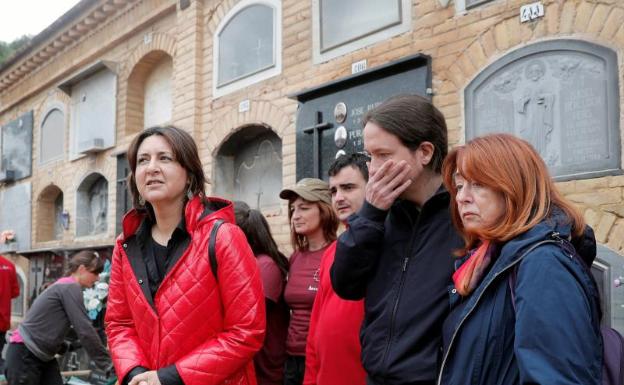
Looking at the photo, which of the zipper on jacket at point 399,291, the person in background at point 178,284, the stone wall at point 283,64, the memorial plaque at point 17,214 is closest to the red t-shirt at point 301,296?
the person in background at point 178,284

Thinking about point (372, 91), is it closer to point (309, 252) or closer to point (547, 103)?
point (547, 103)

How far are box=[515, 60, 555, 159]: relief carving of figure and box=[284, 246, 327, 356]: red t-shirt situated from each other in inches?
62.6

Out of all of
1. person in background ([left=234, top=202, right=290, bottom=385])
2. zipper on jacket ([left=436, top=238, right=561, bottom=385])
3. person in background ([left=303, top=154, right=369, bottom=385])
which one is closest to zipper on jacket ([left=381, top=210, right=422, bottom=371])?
zipper on jacket ([left=436, top=238, right=561, bottom=385])

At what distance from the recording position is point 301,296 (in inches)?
115

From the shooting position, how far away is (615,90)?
10.5 ft

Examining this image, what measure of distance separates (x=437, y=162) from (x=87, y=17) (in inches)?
331

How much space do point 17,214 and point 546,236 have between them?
12.4 meters

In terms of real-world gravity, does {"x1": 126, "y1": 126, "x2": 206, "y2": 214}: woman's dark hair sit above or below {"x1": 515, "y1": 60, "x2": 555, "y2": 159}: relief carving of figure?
below

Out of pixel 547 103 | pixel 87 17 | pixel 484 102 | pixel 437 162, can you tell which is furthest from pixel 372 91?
pixel 87 17

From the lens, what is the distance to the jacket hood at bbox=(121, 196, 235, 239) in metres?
2.26

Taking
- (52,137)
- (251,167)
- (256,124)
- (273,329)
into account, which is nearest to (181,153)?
(273,329)

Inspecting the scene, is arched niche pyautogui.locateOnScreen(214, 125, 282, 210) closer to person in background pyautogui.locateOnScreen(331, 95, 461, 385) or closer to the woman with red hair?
person in background pyautogui.locateOnScreen(331, 95, 461, 385)

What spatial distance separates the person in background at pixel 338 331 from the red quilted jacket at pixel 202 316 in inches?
11.6

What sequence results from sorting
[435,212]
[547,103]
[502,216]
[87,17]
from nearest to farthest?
1. [502,216]
2. [435,212]
3. [547,103]
4. [87,17]
